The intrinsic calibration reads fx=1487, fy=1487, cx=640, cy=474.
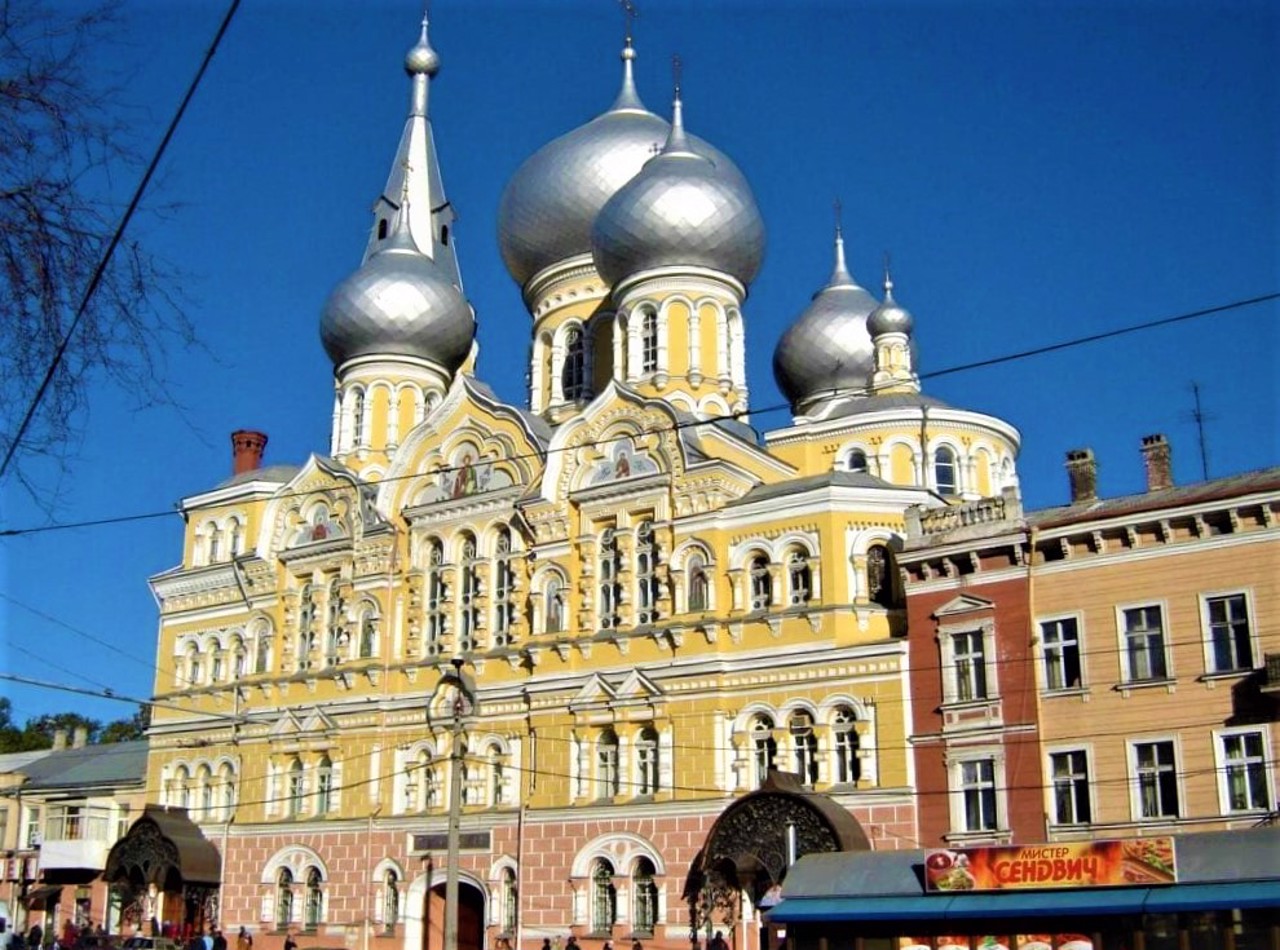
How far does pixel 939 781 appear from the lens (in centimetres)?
2894

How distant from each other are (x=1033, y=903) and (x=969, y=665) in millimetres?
7503

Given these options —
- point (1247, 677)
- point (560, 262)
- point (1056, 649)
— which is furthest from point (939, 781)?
point (560, 262)

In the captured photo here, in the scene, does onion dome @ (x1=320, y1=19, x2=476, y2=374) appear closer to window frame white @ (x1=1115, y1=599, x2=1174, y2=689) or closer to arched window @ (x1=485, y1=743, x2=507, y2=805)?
arched window @ (x1=485, y1=743, x2=507, y2=805)

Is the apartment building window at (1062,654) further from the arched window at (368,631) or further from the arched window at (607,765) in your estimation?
the arched window at (368,631)

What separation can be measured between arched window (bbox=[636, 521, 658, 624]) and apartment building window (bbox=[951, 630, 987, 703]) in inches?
297

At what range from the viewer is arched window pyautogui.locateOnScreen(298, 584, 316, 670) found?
40.5 metres

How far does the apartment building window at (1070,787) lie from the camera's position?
89.3 ft

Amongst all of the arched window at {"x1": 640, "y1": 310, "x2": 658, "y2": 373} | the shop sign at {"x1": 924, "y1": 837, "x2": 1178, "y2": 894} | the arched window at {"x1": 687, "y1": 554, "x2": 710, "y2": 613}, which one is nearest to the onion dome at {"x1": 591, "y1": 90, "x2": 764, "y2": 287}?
the arched window at {"x1": 640, "y1": 310, "x2": 658, "y2": 373}

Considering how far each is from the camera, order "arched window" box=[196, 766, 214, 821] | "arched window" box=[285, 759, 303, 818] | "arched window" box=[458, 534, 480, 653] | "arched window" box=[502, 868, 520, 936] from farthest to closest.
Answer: "arched window" box=[196, 766, 214, 821]
"arched window" box=[285, 759, 303, 818]
"arched window" box=[458, 534, 480, 653]
"arched window" box=[502, 868, 520, 936]

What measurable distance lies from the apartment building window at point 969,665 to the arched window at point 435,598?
14040mm

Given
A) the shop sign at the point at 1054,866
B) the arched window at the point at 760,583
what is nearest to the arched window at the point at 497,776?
the arched window at the point at 760,583

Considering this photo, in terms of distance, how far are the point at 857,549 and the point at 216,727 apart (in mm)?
20091

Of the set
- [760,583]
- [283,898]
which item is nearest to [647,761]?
[760,583]

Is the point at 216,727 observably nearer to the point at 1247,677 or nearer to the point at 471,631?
the point at 471,631
